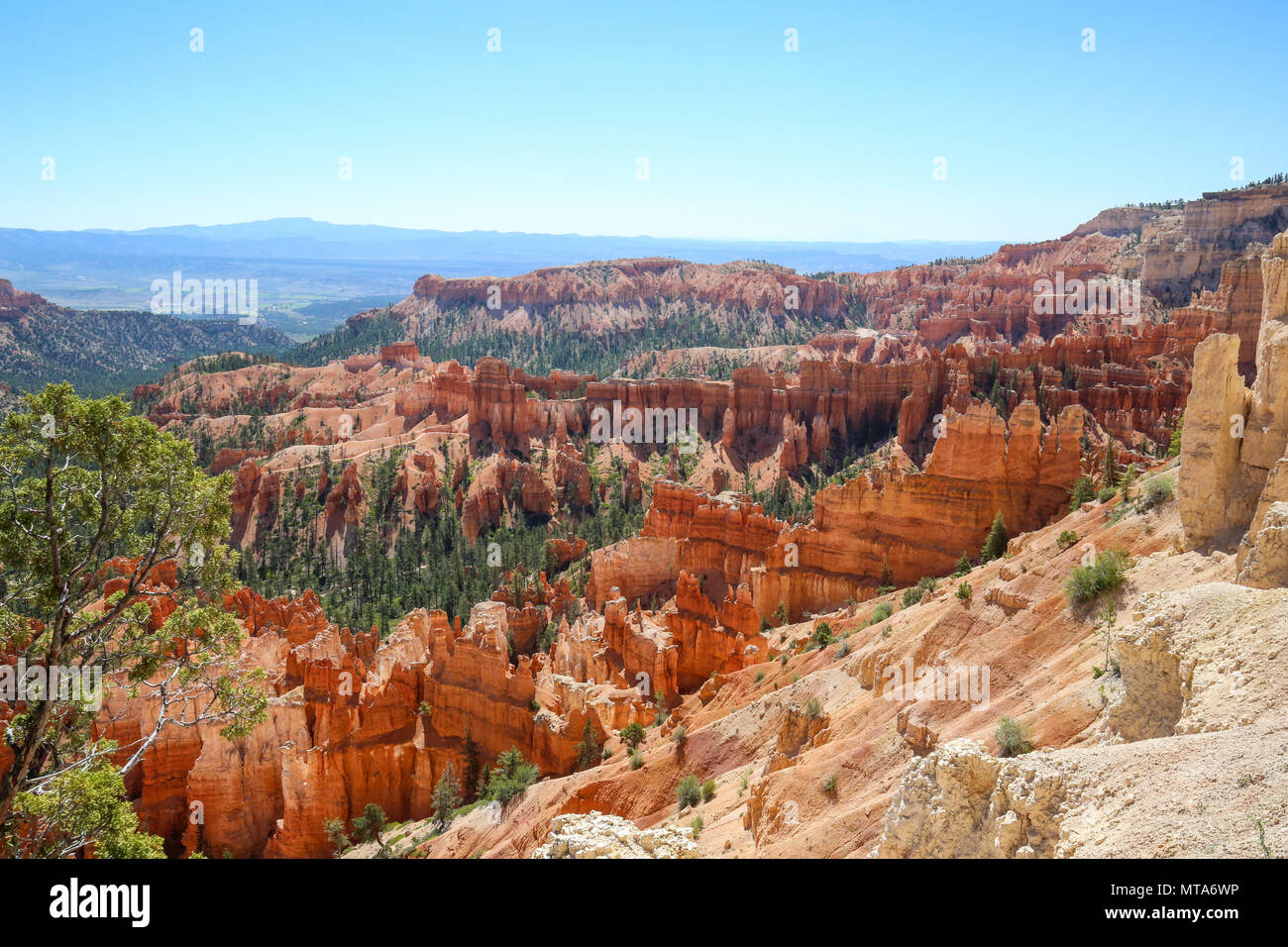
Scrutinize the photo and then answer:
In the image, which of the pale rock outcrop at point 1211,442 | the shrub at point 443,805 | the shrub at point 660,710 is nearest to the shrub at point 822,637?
the shrub at point 660,710

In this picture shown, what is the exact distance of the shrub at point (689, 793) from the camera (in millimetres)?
21406

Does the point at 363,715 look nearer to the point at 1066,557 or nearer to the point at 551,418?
the point at 1066,557

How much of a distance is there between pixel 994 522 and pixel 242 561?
58.8 m

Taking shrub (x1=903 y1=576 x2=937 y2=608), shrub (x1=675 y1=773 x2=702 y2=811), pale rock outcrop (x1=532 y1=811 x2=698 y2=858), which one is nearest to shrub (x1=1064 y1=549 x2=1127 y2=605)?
shrub (x1=903 y1=576 x2=937 y2=608)

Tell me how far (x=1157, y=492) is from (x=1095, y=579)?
16.7ft

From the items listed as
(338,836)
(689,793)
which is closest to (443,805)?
(338,836)

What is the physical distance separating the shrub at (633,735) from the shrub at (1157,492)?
53.2 feet

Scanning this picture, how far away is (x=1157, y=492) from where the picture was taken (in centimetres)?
2125

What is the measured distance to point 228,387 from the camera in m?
120

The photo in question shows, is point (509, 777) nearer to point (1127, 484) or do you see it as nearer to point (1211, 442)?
point (1127, 484)

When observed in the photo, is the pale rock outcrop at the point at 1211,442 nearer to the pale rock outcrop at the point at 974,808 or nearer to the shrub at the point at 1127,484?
the shrub at the point at 1127,484

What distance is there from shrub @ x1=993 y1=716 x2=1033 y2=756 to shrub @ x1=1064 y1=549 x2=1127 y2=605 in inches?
203

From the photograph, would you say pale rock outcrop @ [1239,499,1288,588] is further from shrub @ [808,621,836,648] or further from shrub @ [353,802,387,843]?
shrub @ [353,802,387,843]
